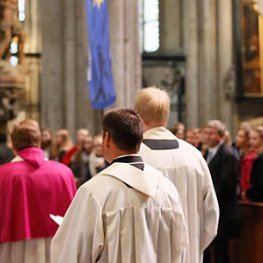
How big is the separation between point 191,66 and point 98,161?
10050 mm

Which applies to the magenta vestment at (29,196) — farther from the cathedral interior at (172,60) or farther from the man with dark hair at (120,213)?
the cathedral interior at (172,60)

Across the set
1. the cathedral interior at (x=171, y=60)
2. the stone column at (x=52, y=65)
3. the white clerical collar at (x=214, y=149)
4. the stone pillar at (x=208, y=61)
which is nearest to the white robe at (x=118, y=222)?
the white clerical collar at (x=214, y=149)

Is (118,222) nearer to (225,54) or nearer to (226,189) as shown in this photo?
(226,189)

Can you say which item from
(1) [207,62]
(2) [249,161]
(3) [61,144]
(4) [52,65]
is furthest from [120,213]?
(1) [207,62]

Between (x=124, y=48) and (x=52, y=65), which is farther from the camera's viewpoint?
(x=52, y=65)

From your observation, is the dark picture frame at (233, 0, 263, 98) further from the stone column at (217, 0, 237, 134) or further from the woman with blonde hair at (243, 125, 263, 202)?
the woman with blonde hair at (243, 125, 263, 202)

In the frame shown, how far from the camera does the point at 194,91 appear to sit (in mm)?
20125

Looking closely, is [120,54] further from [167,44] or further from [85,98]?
[167,44]

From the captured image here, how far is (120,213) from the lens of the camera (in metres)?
3.64

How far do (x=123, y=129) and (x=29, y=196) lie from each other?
208 centimetres

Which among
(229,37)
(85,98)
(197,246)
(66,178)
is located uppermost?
(229,37)

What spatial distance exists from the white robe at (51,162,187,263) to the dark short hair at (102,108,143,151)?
0.10 meters

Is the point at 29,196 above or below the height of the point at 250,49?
below

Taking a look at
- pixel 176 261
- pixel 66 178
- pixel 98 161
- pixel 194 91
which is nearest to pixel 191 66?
pixel 194 91
